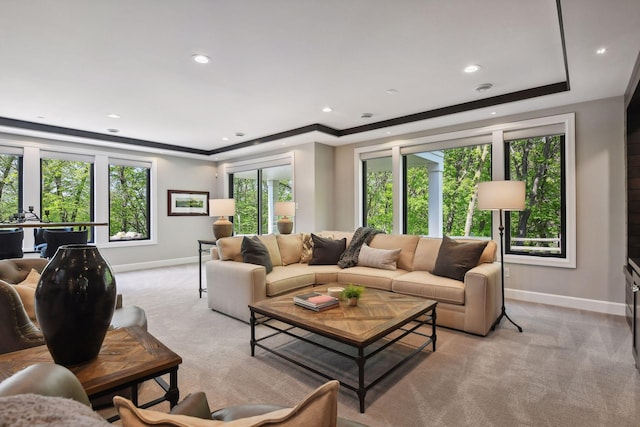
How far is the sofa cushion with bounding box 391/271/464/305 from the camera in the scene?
10.1ft

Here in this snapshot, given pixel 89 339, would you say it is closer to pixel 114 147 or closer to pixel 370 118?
pixel 370 118

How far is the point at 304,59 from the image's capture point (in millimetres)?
2988

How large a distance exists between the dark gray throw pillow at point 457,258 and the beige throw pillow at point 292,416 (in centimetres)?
297

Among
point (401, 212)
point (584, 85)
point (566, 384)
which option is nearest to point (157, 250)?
point (401, 212)

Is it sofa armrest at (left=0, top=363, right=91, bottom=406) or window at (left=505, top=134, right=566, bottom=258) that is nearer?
sofa armrest at (left=0, top=363, right=91, bottom=406)

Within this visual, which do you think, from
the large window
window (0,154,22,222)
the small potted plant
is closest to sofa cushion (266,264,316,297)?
the small potted plant

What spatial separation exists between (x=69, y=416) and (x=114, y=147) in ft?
22.8

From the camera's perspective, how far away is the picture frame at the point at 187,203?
7109mm

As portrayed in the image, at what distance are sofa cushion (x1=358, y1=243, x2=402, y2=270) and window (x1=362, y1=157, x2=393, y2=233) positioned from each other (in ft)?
5.30

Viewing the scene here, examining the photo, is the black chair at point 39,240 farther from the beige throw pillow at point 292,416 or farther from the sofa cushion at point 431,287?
the beige throw pillow at point 292,416

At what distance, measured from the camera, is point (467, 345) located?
2.78m

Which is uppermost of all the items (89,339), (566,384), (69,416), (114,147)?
(114,147)

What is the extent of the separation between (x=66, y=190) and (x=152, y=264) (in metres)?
2.02

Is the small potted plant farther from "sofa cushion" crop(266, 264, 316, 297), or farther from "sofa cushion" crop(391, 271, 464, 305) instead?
"sofa cushion" crop(266, 264, 316, 297)
